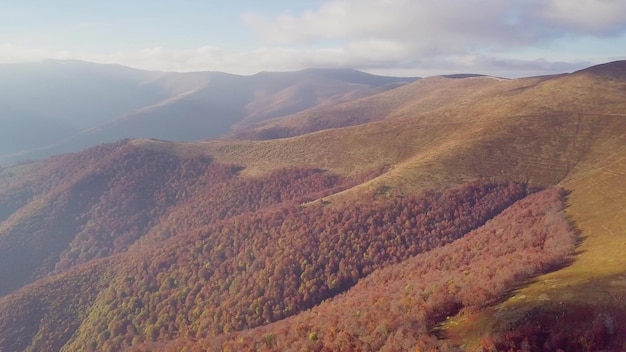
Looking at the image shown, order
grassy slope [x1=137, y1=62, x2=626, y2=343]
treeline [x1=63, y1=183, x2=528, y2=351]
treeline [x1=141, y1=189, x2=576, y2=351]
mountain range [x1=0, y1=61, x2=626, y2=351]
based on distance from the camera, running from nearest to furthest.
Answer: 1. mountain range [x1=0, y1=61, x2=626, y2=351]
2. treeline [x1=141, y1=189, x2=576, y2=351]
3. grassy slope [x1=137, y1=62, x2=626, y2=343]
4. treeline [x1=63, y1=183, x2=528, y2=351]

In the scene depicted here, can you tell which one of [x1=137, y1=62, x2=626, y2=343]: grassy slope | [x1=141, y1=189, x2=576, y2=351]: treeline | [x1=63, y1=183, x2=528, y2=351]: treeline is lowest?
[x1=63, y1=183, x2=528, y2=351]: treeline

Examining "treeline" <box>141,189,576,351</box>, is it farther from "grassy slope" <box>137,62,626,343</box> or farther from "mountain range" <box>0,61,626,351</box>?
"grassy slope" <box>137,62,626,343</box>

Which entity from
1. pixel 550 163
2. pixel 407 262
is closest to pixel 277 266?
pixel 407 262

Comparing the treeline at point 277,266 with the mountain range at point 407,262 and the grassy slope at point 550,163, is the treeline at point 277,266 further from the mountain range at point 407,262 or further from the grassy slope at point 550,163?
the grassy slope at point 550,163

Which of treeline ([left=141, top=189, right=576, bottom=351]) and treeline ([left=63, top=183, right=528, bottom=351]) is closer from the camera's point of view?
treeline ([left=141, top=189, right=576, bottom=351])

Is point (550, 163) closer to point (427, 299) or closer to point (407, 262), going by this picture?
point (407, 262)

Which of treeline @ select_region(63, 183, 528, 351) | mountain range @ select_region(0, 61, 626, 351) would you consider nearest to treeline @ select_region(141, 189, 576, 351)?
mountain range @ select_region(0, 61, 626, 351)

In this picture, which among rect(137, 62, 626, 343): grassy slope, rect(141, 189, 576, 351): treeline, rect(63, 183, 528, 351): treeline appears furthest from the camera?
rect(63, 183, 528, 351): treeline

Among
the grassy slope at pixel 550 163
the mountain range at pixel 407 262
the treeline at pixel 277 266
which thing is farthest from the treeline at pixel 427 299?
the treeline at pixel 277 266
